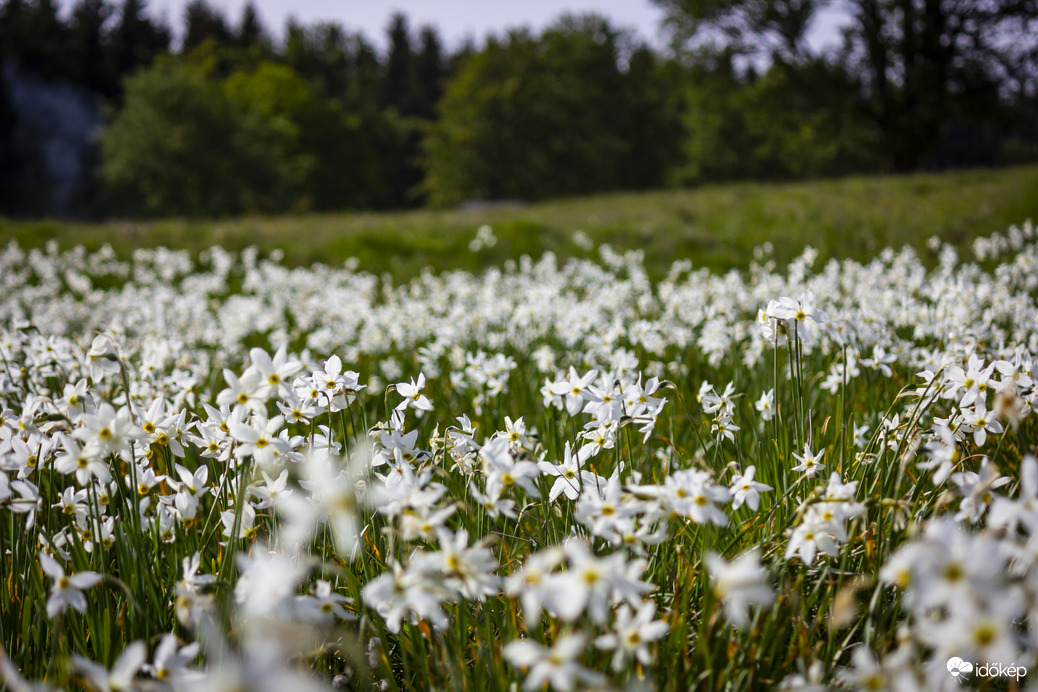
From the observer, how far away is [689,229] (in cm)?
1398

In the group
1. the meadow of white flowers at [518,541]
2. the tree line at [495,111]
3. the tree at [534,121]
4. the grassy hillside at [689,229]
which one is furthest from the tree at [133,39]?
the meadow of white flowers at [518,541]

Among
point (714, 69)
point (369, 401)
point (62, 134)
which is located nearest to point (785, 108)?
point (714, 69)

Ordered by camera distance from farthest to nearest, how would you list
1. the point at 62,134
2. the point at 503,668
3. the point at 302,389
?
the point at 62,134, the point at 302,389, the point at 503,668

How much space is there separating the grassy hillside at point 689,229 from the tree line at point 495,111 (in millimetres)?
12099

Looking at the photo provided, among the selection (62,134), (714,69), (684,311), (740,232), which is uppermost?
(62,134)

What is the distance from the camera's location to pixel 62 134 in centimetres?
4553

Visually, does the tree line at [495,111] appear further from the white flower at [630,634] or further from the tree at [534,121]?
the white flower at [630,634]

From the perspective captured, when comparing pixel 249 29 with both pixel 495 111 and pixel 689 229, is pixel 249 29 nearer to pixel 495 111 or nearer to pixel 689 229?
pixel 495 111

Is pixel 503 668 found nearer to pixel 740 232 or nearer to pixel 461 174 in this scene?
pixel 740 232

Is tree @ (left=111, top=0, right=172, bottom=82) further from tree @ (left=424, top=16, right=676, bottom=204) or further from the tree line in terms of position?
tree @ (left=424, top=16, right=676, bottom=204)

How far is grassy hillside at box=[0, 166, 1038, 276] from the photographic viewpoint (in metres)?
11.1

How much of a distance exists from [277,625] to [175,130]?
153 feet

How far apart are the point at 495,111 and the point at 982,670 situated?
51526mm

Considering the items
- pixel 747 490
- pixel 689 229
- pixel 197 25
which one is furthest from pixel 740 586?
pixel 197 25
